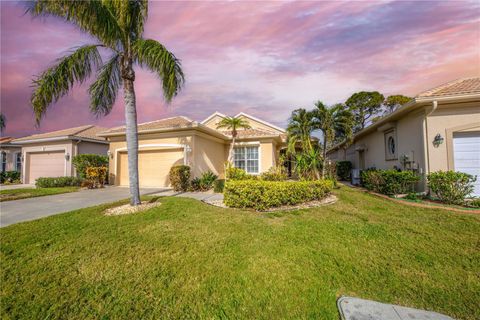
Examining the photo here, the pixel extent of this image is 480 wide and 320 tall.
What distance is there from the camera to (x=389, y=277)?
3121 millimetres

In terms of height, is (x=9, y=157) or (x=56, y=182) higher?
(x=9, y=157)

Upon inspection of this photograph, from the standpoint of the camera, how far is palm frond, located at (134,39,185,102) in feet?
21.7

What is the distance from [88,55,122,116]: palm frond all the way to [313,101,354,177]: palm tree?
10.1m

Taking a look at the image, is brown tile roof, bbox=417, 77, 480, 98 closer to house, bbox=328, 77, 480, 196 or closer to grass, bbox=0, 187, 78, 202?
house, bbox=328, 77, 480, 196

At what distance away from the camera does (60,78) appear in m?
6.34

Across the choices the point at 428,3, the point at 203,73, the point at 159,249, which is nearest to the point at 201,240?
the point at 159,249

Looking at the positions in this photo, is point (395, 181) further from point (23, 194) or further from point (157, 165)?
point (23, 194)

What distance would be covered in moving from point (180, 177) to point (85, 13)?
24.9ft

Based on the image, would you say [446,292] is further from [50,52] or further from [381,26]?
[50,52]

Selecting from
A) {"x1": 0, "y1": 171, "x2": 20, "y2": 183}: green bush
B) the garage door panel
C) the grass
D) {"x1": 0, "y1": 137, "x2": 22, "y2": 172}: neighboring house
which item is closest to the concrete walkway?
the garage door panel

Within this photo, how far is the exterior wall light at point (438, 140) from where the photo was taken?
7.74 m

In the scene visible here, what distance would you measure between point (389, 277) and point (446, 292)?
0.64 metres

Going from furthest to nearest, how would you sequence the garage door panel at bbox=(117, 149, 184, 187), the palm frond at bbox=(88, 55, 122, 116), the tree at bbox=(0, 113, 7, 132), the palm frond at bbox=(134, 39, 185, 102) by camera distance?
the tree at bbox=(0, 113, 7, 132), the garage door panel at bbox=(117, 149, 184, 187), the palm frond at bbox=(88, 55, 122, 116), the palm frond at bbox=(134, 39, 185, 102)

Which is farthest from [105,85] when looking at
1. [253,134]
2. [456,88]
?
[456,88]
